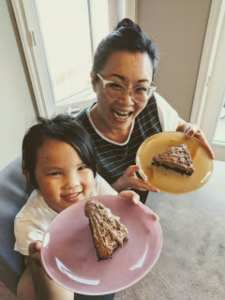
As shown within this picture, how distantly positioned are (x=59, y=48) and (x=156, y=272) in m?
2.24

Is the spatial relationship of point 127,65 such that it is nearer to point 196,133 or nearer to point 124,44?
point 124,44

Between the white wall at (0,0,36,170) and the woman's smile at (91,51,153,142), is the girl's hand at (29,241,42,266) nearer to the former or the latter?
the woman's smile at (91,51,153,142)

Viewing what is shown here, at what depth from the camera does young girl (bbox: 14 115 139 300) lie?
2.76 ft

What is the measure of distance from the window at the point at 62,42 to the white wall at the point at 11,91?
Answer: 0.23 feet

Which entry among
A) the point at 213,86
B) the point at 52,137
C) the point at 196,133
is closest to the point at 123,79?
the point at 52,137

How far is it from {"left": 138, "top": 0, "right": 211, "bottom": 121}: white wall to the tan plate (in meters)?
1.64

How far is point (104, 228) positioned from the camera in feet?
2.83

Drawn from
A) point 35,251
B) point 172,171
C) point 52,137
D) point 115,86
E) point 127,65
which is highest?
point 127,65

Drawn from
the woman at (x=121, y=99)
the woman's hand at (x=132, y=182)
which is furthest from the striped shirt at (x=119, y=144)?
the woman's hand at (x=132, y=182)

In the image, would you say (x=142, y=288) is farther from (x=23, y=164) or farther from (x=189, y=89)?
(x=189, y=89)

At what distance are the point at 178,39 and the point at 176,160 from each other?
6.32ft

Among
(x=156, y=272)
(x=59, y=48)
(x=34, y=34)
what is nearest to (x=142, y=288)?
(x=156, y=272)

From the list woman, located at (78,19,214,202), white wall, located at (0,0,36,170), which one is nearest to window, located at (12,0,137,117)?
white wall, located at (0,0,36,170)

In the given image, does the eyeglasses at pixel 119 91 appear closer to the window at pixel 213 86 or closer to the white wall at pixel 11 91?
the white wall at pixel 11 91
